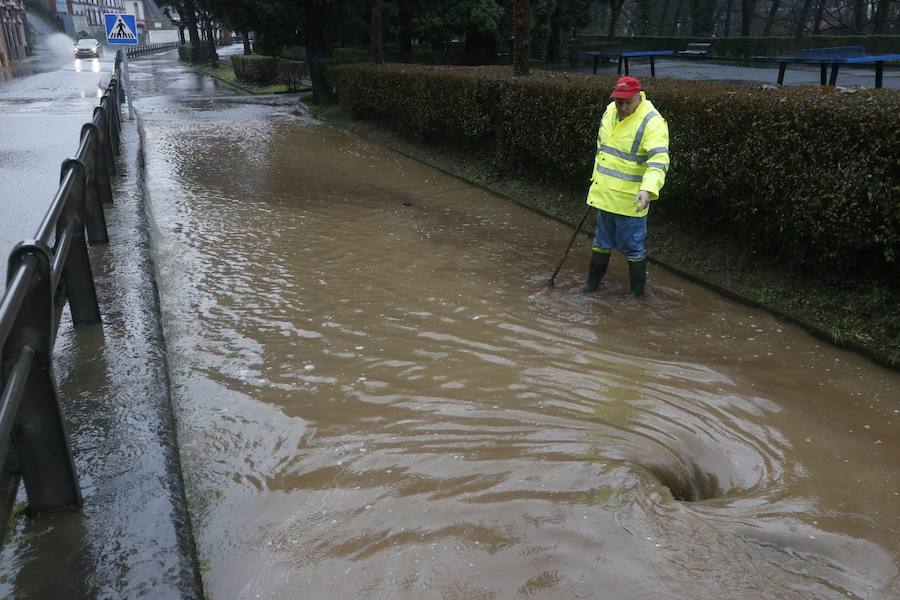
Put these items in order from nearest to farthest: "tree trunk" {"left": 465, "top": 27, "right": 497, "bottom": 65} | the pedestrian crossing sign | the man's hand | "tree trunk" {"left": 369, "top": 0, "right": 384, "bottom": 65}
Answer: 1. the man's hand
2. "tree trunk" {"left": 369, "top": 0, "right": 384, "bottom": 65}
3. the pedestrian crossing sign
4. "tree trunk" {"left": 465, "top": 27, "right": 497, "bottom": 65}

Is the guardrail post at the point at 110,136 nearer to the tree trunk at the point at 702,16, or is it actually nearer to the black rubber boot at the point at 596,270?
→ the black rubber boot at the point at 596,270

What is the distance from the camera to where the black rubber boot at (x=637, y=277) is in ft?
20.4

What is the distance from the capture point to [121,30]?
800 inches

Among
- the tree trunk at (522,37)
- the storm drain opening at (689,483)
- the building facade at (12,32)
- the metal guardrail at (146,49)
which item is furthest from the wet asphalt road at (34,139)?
the metal guardrail at (146,49)

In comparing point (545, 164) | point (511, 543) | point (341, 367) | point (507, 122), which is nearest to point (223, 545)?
point (511, 543)

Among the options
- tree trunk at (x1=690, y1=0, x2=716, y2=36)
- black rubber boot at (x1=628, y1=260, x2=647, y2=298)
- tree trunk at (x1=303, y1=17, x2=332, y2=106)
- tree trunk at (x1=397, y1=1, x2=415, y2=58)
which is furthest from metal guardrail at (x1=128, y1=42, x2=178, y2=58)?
black rubber boot at (x1=628, y1=260, x2=647, y2=298)

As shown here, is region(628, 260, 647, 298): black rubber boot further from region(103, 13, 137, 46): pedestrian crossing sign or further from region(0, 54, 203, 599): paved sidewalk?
region(103, 13, 137, 46): pedestrian crossing sign

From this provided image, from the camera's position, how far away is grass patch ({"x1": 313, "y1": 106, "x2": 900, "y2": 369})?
17.4ft

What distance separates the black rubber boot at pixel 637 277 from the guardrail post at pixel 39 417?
457 cm

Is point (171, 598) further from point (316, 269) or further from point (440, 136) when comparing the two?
point (440, 136)

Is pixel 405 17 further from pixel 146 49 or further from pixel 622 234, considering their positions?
pixel 146 49

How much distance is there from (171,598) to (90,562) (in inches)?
13.2

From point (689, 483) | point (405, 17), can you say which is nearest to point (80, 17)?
point (405, 17)

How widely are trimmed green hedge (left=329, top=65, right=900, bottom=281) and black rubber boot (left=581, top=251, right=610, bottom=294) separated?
134 centimetres
